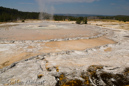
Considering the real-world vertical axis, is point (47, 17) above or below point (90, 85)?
above

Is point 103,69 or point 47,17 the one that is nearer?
point 103,69

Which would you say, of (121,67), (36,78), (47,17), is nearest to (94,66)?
(121,67)

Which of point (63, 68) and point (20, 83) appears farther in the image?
point (63, 68)

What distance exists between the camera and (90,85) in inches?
150

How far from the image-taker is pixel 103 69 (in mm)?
4992

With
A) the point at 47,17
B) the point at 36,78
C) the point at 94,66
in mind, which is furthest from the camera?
the point at 47,17

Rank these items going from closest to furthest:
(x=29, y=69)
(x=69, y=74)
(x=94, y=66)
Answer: (x=69, y=74), (x=29, y=69), (x=94, y=66)

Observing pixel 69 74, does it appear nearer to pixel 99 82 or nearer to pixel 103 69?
pixel 99 82

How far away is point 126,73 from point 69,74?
9.14ft

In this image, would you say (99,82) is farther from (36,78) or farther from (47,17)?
(47,17)

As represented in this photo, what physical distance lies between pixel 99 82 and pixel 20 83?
10.7 feet

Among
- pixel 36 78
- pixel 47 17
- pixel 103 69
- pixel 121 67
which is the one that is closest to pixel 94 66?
pixel 103 69

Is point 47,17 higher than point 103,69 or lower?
higher

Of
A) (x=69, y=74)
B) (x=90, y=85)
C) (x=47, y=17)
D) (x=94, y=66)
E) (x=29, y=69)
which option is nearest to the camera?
(x=90, y=85)
